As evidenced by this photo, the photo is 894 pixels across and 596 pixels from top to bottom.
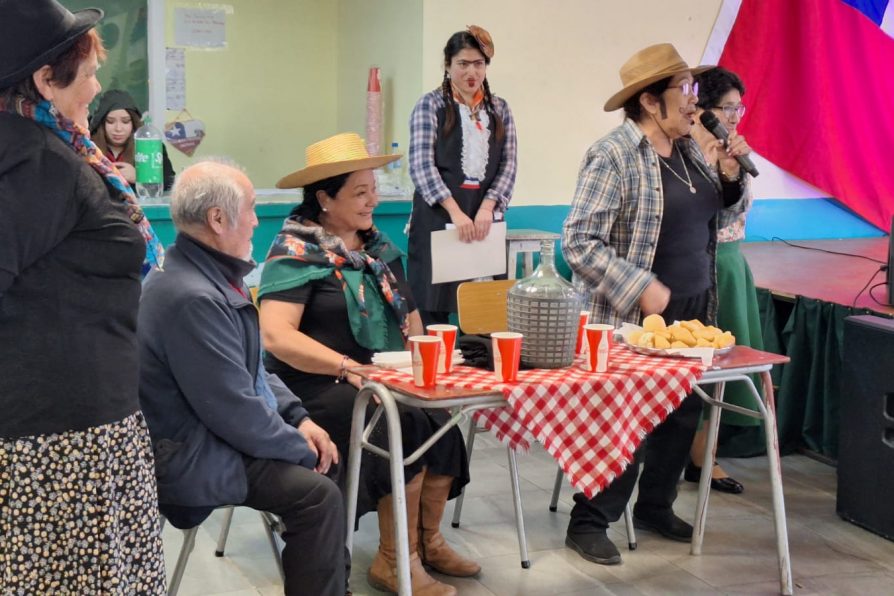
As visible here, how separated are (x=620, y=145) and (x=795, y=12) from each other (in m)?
3.28

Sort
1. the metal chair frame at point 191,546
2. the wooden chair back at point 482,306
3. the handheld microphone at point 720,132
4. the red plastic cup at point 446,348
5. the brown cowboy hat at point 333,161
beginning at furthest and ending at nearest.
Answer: the handheld microphone at point 720,132
the wooden chair back at point 482,306
the brown cowboy hat at point 333,161
the red plastic cup at point 446,348
the metal chair frame at point 191,546

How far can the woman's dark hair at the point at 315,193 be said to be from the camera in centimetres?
293

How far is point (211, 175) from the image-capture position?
7.48 ft

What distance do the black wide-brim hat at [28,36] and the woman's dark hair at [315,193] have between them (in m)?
1.23

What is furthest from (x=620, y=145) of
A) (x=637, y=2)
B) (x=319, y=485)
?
(x=637, y=2)

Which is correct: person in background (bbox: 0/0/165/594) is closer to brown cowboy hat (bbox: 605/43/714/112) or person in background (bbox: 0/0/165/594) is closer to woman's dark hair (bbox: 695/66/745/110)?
brown cowboy hat (bbox: 605/43/714/112)

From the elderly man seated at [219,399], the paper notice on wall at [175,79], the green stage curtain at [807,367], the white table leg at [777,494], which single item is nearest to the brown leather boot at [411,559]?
the elderly man seated at [219,399]

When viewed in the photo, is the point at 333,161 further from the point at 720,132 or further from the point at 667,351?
the point at 720,132

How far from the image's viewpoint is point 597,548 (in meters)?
3.15

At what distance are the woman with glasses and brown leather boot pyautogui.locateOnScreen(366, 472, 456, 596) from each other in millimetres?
1293

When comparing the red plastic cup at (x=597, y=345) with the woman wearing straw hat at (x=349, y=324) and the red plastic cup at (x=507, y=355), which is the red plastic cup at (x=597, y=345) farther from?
the woman wearing straw hat at (x=349, y=324)

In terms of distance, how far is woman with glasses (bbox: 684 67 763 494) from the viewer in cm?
374

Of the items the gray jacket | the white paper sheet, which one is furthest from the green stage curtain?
the gray jacket

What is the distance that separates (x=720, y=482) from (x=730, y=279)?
0.72 meters
